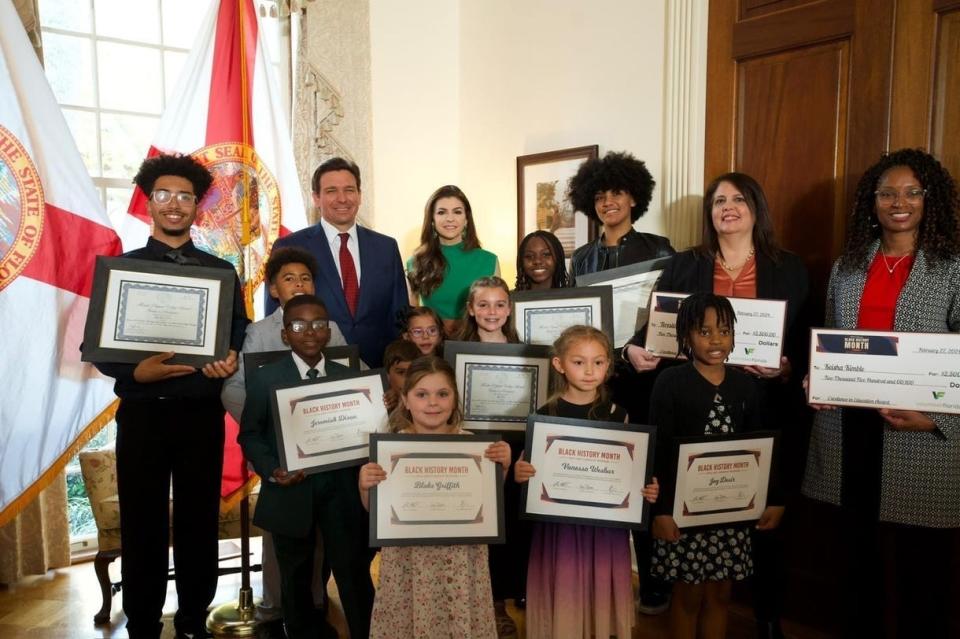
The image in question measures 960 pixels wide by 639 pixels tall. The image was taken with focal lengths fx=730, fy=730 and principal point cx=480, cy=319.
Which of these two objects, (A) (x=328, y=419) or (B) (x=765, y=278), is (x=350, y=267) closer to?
(A) (x=328, y=419)

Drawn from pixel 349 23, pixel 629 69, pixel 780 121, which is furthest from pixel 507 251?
pixel 780 121

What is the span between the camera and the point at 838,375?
2.44 m

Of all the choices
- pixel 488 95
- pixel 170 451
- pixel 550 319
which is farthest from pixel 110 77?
pixel 550 319

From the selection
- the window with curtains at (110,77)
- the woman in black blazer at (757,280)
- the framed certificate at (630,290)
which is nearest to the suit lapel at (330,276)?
the framed certificate at (630,290)

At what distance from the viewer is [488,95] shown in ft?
17.2

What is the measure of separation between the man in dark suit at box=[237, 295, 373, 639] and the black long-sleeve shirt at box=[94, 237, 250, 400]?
29 cm

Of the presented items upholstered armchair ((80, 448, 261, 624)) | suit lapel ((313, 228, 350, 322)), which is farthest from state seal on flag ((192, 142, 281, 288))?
upholstered armchair ((80, 448, 261, 624))

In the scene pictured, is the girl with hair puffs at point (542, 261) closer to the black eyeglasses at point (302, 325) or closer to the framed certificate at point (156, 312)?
the black eyeglasses at point (302, 325)

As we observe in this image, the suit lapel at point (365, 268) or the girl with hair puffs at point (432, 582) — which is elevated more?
the suit lapel at point (365, 268)

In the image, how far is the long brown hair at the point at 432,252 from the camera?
3664mm

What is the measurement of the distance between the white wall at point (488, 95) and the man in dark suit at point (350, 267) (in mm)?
1577

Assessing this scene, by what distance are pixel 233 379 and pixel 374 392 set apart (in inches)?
26.8

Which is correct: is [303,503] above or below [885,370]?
below

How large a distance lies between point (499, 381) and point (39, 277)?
76.6 inches
